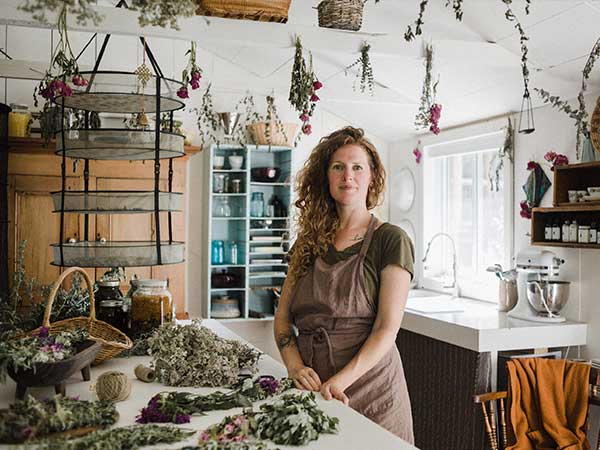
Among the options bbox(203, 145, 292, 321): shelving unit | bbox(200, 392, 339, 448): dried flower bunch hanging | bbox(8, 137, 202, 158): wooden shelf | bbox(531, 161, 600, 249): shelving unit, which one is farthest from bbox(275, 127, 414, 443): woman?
bbox(203, 145, 292, 321): shelving unit

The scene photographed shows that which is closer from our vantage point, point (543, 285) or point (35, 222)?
point (543, 285)

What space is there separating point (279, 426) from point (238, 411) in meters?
0.25

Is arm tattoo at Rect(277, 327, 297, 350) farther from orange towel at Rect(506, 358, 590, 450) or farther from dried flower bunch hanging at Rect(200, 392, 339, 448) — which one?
orange towel at Rect(506, 358, 590, 450)

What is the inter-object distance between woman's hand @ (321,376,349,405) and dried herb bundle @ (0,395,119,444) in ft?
2.03

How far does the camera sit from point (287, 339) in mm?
2289

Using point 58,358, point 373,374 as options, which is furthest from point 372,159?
point 58,358

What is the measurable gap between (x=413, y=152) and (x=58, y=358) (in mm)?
4280

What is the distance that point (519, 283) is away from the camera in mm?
4238

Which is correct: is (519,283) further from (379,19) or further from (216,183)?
(216,183)

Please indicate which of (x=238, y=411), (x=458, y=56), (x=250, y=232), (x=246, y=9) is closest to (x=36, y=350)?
(x=238, y=411)

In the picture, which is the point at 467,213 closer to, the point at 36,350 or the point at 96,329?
the point at 96,329

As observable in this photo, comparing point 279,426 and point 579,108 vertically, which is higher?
point 579,108

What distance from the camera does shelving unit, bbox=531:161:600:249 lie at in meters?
3.54

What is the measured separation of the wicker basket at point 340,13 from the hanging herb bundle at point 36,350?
1.80 metres
